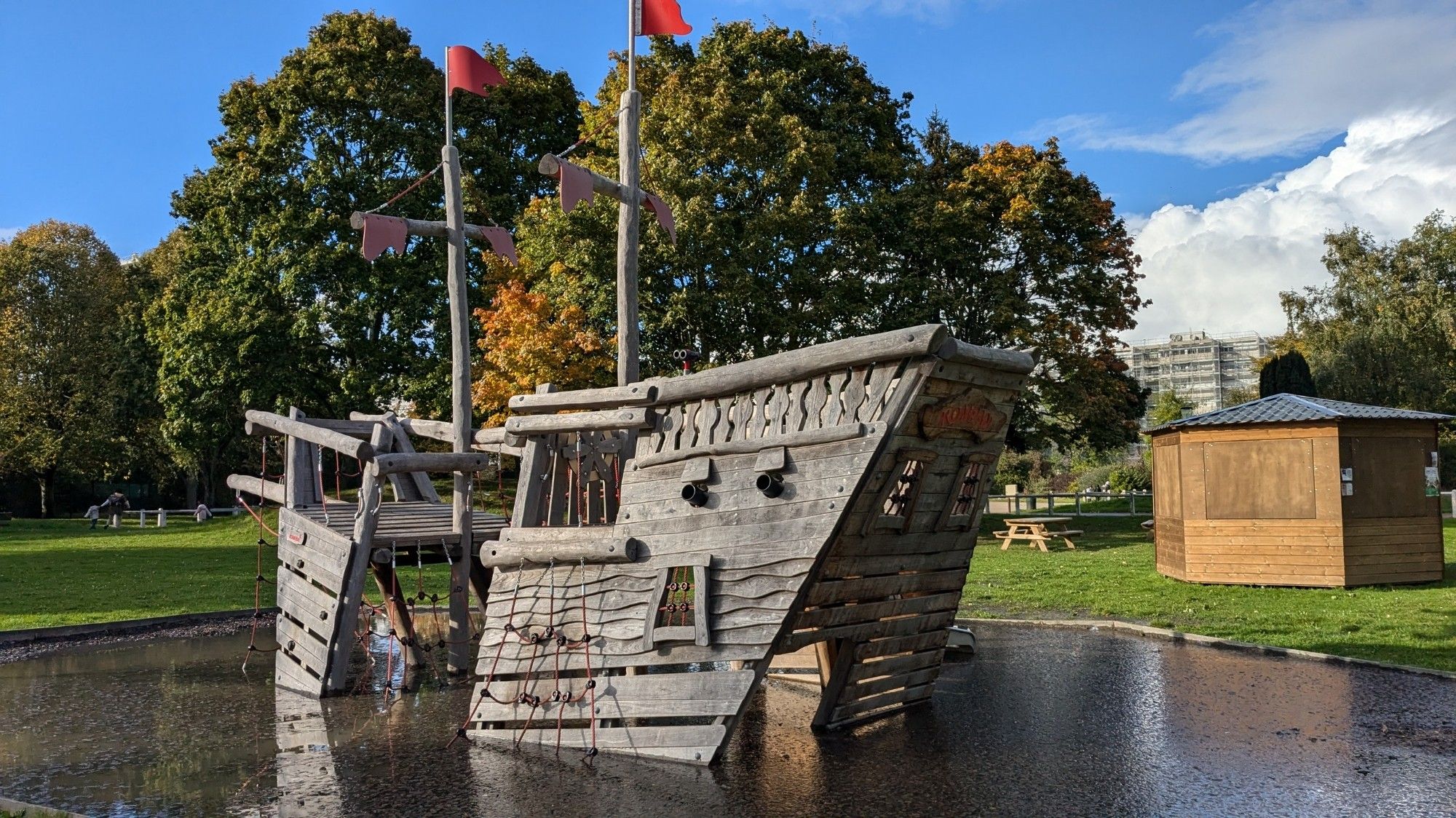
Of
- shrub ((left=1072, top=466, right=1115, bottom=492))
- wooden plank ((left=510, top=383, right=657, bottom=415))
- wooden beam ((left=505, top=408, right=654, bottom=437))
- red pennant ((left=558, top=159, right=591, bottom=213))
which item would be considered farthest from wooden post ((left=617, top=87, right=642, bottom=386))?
shrub ((left=1072, top=466, right=1115, bottom=492))

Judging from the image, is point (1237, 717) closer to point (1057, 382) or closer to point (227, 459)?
point (1057, 382)

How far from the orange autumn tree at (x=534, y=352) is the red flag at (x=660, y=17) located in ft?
45.0

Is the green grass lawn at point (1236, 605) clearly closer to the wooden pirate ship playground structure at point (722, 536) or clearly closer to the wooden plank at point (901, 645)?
the wooden plank at point (901, 645)

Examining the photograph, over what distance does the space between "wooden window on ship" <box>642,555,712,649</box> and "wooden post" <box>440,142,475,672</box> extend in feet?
11.6

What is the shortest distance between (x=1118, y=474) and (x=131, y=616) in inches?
1500

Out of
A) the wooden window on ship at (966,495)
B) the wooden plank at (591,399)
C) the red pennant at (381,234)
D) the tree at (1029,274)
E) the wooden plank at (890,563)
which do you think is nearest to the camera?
the wooden plank at (890,563)

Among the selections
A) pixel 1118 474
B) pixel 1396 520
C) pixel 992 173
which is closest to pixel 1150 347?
pixel 1118 474

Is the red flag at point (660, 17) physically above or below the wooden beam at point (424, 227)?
above

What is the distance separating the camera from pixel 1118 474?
44688 mm

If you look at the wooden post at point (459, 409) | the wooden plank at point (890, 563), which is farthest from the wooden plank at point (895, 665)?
the wooden post at point (459, 409)

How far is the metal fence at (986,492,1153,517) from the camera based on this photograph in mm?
33625

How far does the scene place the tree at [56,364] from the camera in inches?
1599

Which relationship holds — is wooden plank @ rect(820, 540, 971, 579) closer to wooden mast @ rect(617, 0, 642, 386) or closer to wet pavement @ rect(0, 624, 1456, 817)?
wet pavement @ rect(0, 624, 1456, 817)

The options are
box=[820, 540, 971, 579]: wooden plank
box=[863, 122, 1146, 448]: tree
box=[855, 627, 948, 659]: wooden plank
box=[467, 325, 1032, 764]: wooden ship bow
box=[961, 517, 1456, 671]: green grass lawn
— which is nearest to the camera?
box=[467, 325, 1032, 764]: wooden ship bow
